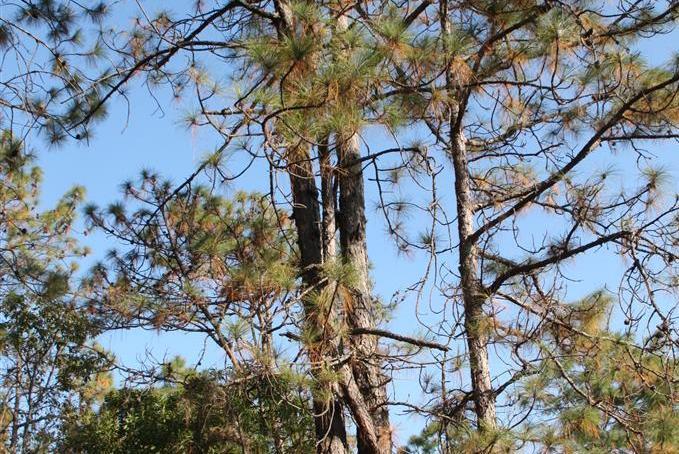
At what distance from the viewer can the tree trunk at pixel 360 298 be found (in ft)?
12.3

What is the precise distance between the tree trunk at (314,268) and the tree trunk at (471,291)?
0.65 meters

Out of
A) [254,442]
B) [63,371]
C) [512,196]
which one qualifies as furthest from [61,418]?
[512,196]

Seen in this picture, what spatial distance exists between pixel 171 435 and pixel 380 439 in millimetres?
1858

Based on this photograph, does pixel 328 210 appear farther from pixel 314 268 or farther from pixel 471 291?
pixel 471 291

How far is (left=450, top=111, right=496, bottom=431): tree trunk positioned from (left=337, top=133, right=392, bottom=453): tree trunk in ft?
1.49

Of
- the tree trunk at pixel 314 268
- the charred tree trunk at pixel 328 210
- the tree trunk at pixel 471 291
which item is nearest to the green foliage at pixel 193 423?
the tree trunk at pixel 314 268

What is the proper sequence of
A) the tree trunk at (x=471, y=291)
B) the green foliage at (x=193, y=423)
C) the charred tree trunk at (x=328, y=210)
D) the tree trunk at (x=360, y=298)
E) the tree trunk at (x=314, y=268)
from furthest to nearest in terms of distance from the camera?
1. the green foliage at (x=193, y=423)
2. the charred tree trunk at (x=328, y=210)
3. the tree trunk at (x=471, y=291)
4. the tree trunk at (x=360, y=298)
5. the tree trunk at (x=314, y=268)

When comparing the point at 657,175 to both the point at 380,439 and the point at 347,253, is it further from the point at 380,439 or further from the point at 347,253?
the point at 380,439

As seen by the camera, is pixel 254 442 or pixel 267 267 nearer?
pixel 267 267

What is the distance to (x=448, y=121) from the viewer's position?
14.3ft

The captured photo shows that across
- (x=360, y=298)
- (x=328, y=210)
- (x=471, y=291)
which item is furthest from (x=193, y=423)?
(x=471, y=291)

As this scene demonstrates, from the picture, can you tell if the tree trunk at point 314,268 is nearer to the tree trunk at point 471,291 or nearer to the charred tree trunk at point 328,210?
the charred tree trunk at point 328,210

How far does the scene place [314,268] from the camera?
→ 3.95 m

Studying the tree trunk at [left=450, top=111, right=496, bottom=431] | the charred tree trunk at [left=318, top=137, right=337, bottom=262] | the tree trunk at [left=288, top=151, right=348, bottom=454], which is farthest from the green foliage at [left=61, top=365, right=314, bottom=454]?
the tree trunk at [left=450, top=111, right=496, bottom=431]
